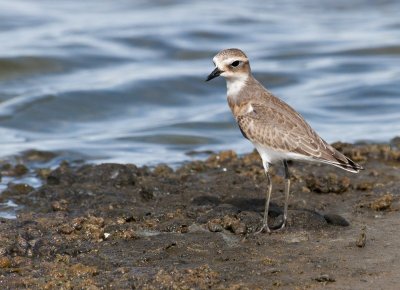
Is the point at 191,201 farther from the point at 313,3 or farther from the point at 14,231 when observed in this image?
the point at 313,3

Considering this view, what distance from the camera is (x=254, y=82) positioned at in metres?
9.09

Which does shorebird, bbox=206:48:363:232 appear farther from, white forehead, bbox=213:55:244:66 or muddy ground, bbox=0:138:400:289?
muddy ground, bbox=0:138:400:289

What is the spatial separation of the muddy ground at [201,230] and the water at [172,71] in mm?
2395

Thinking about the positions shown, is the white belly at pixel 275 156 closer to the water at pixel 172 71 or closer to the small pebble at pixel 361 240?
the small pebble at pixel 361 240

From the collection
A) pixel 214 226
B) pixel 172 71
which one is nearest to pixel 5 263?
pixel 214 226

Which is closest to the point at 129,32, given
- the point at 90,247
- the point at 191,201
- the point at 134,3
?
the point at 134,3

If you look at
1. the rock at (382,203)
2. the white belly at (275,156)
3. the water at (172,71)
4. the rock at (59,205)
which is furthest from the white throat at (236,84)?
the water at (172,71)

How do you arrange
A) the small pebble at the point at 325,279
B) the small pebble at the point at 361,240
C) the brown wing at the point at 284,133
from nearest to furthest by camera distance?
the small pebble at the point at 325,279 < the small pebble at the point at 361,240 < the brown wing at the point at 284,133

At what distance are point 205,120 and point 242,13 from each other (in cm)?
1031

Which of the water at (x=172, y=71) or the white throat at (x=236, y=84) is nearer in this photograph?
the white throat at (x=236, y=84)

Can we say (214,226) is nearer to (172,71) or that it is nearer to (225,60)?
(225,60)

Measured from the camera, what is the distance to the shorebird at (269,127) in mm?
8328

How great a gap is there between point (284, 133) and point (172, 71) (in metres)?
10.4

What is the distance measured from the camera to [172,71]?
61.4ft
